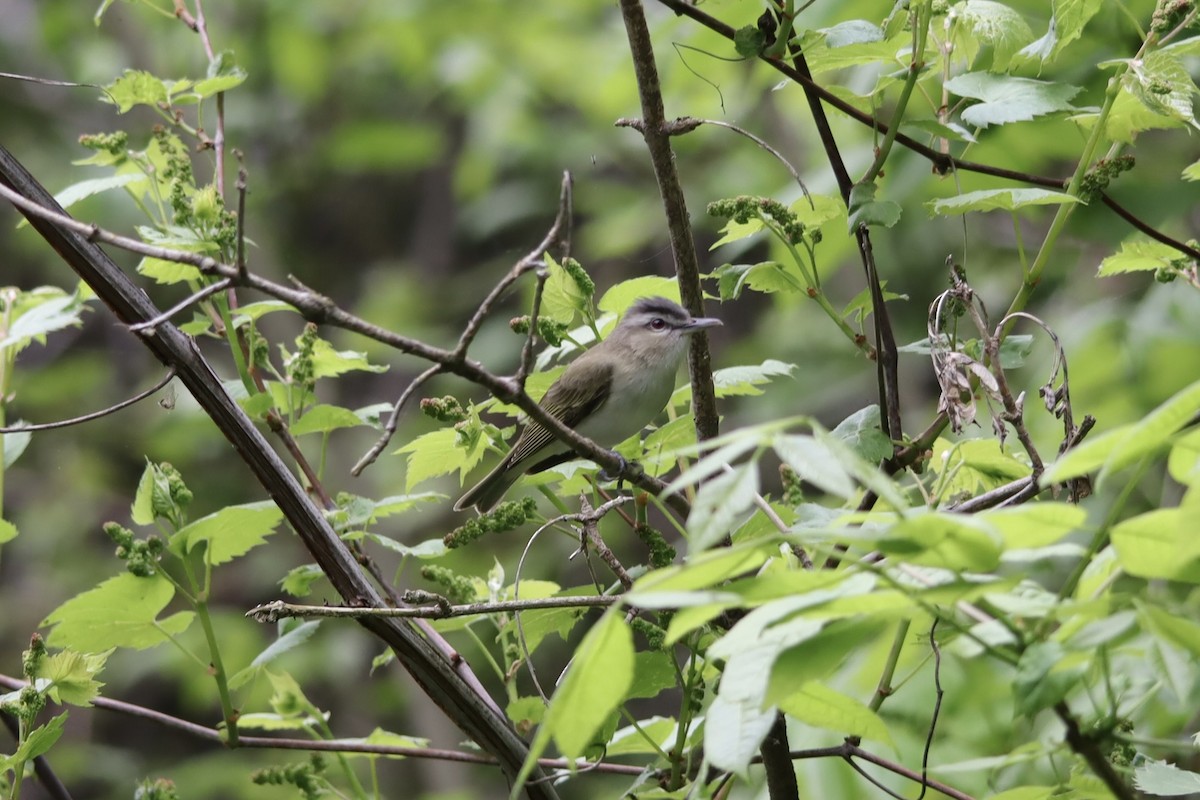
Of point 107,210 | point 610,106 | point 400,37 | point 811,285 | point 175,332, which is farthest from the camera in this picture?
point 400,37

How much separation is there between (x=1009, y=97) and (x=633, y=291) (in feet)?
2.24

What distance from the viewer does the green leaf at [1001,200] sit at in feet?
5.49

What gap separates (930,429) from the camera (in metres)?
1.96

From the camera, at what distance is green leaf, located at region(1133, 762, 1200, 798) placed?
4.41 feet

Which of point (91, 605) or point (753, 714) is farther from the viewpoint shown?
point (91, 605)

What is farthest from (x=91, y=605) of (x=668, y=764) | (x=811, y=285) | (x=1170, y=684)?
(x=1170, y=684)

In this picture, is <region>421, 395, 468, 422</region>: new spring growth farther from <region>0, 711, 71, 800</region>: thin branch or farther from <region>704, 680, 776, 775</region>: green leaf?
<region>0, 711, 71, 800</region>: thin branch

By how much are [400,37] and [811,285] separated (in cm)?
569

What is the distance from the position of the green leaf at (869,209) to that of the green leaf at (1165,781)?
0.81m

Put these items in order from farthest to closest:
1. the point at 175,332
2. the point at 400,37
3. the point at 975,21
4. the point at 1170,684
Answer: the point at 400,37 → the point at 975,21 → the point at 175,332 → the point at 1170,684

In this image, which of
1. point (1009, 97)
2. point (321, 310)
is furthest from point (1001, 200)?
point (321, 310)

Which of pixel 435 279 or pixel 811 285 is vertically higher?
pixel 811 285

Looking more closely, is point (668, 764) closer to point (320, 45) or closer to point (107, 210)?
point (107, 210)

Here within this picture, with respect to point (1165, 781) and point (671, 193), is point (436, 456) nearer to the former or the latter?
point (671, 193)
